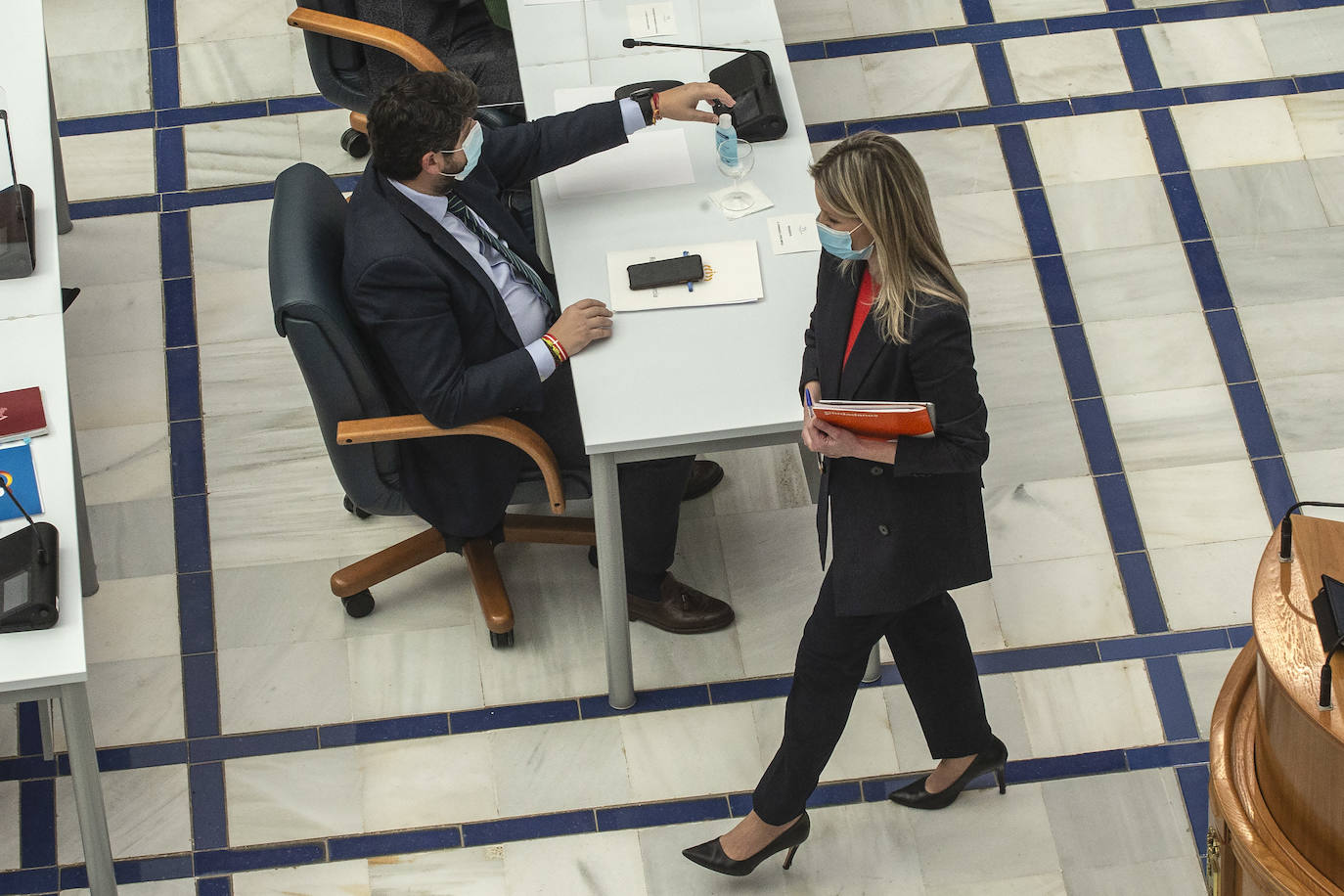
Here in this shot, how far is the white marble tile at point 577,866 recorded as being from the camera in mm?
3324

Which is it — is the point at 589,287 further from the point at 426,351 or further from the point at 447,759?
the point at 447,759

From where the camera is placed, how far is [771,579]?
3.82m

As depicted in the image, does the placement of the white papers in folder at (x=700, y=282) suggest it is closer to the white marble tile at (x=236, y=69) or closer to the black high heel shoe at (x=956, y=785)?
the black high heel shoe at (x=956, y=785)

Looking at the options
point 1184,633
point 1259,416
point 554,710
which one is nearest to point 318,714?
point 554,710

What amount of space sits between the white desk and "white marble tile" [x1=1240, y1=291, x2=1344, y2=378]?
1.63 metres

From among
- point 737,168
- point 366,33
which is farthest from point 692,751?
point 366,33

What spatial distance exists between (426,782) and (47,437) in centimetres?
118

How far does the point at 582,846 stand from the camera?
11.1 feet

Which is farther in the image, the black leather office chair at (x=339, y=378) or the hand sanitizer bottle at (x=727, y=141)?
the hand sanitizer bottle at (x=727, y=141)

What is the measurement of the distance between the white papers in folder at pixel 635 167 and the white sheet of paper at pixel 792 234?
26 centimetres

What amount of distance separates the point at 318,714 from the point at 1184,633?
2.18m

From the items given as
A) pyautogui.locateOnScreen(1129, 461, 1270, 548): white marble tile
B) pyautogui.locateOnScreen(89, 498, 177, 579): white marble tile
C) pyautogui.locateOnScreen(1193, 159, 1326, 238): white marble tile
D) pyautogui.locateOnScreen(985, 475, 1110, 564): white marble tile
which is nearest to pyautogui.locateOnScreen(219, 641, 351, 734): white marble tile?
pyautogui.locateOnScreen(89, 498, 177, 579): white marble tile

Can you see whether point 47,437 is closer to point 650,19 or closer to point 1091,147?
point 650,19

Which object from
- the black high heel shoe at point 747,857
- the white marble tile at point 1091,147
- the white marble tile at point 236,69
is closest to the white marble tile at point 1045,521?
the black high heel shoe at point 747,857
